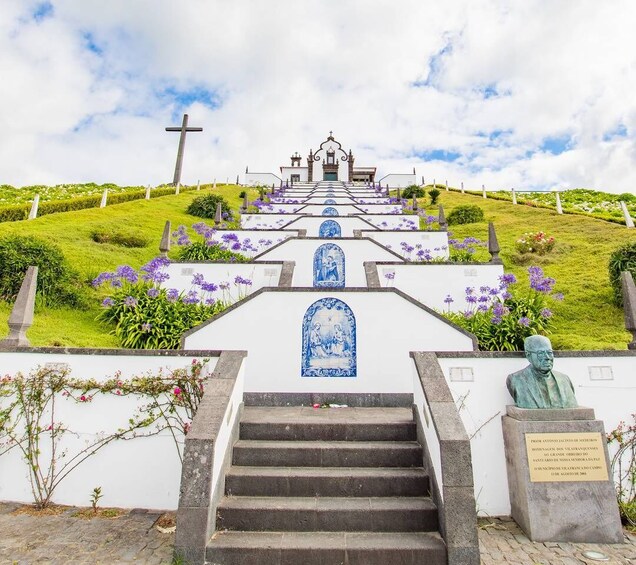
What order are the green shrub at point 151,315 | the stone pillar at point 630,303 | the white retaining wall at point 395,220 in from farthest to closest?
the white retaining wall at point 395,220
the green shrub at point 151,315
the stone pillar at point 630,303

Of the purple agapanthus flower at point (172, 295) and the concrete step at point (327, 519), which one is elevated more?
the purple agapanthus flower at point (172, 295)

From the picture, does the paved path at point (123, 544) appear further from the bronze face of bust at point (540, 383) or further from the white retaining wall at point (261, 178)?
the white retaining wall at point (261, 178)

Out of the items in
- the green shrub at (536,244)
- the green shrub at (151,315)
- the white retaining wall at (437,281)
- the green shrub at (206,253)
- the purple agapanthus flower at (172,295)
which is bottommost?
the green shrub at (151,315)

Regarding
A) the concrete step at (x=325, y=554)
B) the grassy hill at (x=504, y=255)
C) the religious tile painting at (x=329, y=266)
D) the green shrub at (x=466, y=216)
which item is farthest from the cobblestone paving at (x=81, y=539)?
the green shrub at (x=466, y=216)

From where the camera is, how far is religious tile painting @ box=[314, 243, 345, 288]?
38.4ft

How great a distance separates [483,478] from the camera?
15.3ft

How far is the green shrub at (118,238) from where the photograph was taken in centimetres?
1700

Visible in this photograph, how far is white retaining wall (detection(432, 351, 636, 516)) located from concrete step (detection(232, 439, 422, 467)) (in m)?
0.81

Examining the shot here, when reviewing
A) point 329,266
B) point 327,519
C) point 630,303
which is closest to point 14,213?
point 329,266

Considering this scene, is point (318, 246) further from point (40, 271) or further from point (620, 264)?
point (620, 264)

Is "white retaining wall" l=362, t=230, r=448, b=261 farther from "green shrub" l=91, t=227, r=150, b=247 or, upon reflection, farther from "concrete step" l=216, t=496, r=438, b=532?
"concrete step" l=216, t=496, r=438, b=532

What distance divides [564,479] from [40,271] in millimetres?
13121

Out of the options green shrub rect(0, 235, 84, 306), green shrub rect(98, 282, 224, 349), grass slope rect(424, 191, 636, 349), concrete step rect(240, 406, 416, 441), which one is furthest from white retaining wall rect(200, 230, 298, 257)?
concrete step rect(240, 406, 416, 441)

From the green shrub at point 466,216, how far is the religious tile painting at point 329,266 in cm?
1576
